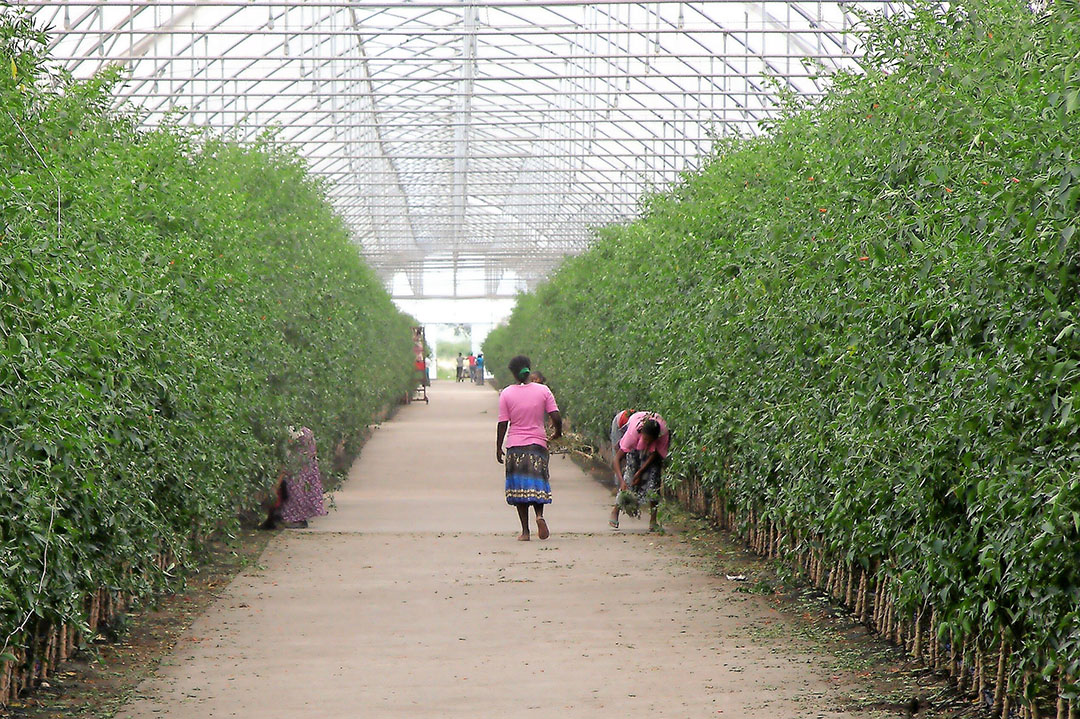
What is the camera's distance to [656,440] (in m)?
10.7

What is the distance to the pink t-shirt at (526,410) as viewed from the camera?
391 inches

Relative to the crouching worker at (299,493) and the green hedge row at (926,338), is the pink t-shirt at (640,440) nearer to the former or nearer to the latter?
the green hedge row at (926,338)

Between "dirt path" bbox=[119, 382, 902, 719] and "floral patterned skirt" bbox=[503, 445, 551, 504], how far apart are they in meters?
0.35

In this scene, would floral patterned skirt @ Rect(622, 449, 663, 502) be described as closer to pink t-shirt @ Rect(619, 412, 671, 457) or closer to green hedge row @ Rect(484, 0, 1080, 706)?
pink t-shirt @ Rect(619, 412, 671, 457)

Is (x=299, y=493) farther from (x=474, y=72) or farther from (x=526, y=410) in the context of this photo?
(x=474, y=72)

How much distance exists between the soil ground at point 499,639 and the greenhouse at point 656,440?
3 cm

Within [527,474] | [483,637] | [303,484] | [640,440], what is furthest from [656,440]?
[483,637]

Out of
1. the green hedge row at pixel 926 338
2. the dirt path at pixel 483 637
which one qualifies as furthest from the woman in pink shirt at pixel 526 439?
the green hedge row at pixel 926 338

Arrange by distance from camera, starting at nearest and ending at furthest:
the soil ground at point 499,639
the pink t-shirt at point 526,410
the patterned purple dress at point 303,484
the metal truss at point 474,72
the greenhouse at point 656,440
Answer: the greenhouse at point 656,440 < the soil ground at point 499,639 < the pink t-shirt at point 526,410 < the patterned purple dress at point 303,484 < the metal truss at point 474,72

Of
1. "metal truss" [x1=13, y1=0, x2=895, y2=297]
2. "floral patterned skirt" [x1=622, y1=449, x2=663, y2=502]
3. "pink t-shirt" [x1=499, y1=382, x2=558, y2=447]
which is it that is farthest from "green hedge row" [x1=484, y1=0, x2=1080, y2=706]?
"metal truss" [x1=13, y1=0, x2=895, y2=297]

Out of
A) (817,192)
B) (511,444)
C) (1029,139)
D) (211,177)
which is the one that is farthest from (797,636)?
(211,177)

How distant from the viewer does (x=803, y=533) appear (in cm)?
662

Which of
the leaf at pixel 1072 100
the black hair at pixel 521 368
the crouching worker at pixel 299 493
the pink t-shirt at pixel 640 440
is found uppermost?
the leaf at pixel 1072 100

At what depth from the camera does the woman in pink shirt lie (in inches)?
392
